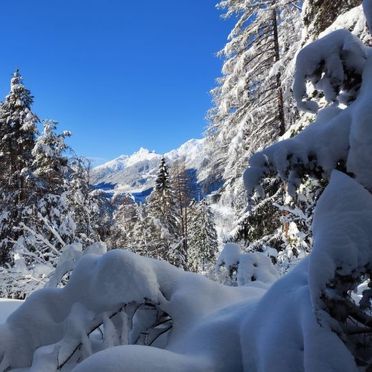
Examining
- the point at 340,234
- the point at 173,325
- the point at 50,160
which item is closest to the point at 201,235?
the point at 50,160

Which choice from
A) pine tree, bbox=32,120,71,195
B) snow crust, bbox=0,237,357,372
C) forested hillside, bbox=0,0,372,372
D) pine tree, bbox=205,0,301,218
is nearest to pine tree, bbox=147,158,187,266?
pine tree, bbox=32,120,71,195

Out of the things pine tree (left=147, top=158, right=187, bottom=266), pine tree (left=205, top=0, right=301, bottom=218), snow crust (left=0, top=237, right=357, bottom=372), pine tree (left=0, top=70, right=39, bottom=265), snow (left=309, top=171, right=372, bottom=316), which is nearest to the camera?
snow (left=309, top=171, right=372, bottom=316)

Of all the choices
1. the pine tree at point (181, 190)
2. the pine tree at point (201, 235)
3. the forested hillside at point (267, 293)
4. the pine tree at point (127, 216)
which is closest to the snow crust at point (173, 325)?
the forested hillside at point (267, 293)

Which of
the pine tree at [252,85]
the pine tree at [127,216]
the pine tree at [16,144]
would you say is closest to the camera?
the pine tree at [252,85]

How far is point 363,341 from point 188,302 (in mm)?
1274

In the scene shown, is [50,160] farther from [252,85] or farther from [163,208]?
[163,208]

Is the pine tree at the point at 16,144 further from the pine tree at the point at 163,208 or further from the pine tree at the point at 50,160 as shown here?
the pine tree at the point at 163,208

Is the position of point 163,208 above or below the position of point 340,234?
above

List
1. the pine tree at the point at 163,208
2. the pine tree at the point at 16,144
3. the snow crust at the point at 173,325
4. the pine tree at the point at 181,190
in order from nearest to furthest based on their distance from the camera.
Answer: the snow crust at the point at 173,325 < the pine tree at the point at 16,144 < the pine tree at the point at 163,208 < the pine tree at the point at 181,190

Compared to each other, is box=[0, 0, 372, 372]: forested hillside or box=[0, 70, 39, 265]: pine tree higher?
box=[0, 70, 39, 265]: pine tree

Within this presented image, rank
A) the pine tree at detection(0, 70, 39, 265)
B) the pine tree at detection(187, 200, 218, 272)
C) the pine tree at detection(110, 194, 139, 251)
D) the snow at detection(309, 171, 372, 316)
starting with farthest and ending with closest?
the pine tree at detection(187, 200, 218, 272)
the pine tree at detection(110, 194, 139, 251)
the pine tree at detection(0, 70, 39, 265)
the snow at detection(309, 171, 372, 316)

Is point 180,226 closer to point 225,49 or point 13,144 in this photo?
point 13,144

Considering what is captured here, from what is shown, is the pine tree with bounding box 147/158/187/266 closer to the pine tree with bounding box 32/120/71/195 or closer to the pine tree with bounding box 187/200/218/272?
the pine tree with bounding box 187/200/218/272

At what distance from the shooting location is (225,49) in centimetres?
1353
